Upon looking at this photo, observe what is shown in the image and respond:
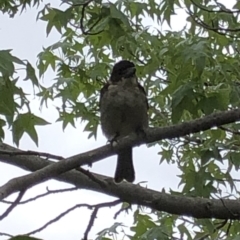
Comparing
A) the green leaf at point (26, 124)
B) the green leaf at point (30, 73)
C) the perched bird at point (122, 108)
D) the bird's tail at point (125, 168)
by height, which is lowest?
the green leaf at point (26, 124)

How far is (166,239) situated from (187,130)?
0.70 meters

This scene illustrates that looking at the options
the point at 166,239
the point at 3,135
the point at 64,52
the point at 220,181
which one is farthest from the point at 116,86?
the point at 3,135

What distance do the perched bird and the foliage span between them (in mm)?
84

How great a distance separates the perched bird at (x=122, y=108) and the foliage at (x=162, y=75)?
84 millimetres

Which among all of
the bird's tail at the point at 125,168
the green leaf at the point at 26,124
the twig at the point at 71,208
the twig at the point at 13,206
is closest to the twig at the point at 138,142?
the twig at the point at 13,206

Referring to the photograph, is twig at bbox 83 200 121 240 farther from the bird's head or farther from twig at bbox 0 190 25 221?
the bird's head

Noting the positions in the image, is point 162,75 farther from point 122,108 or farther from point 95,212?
point 95,212

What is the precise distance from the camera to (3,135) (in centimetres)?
232

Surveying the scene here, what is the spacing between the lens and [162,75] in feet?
11.7

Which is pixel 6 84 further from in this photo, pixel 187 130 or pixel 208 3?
pixel 208 3

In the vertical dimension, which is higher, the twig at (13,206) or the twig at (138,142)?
the twig at (138,142)

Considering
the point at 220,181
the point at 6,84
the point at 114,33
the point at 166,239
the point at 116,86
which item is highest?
the point at 116,86

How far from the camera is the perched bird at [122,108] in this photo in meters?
3.65

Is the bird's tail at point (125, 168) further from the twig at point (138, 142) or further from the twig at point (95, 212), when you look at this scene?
the twig at point (138, 142)
